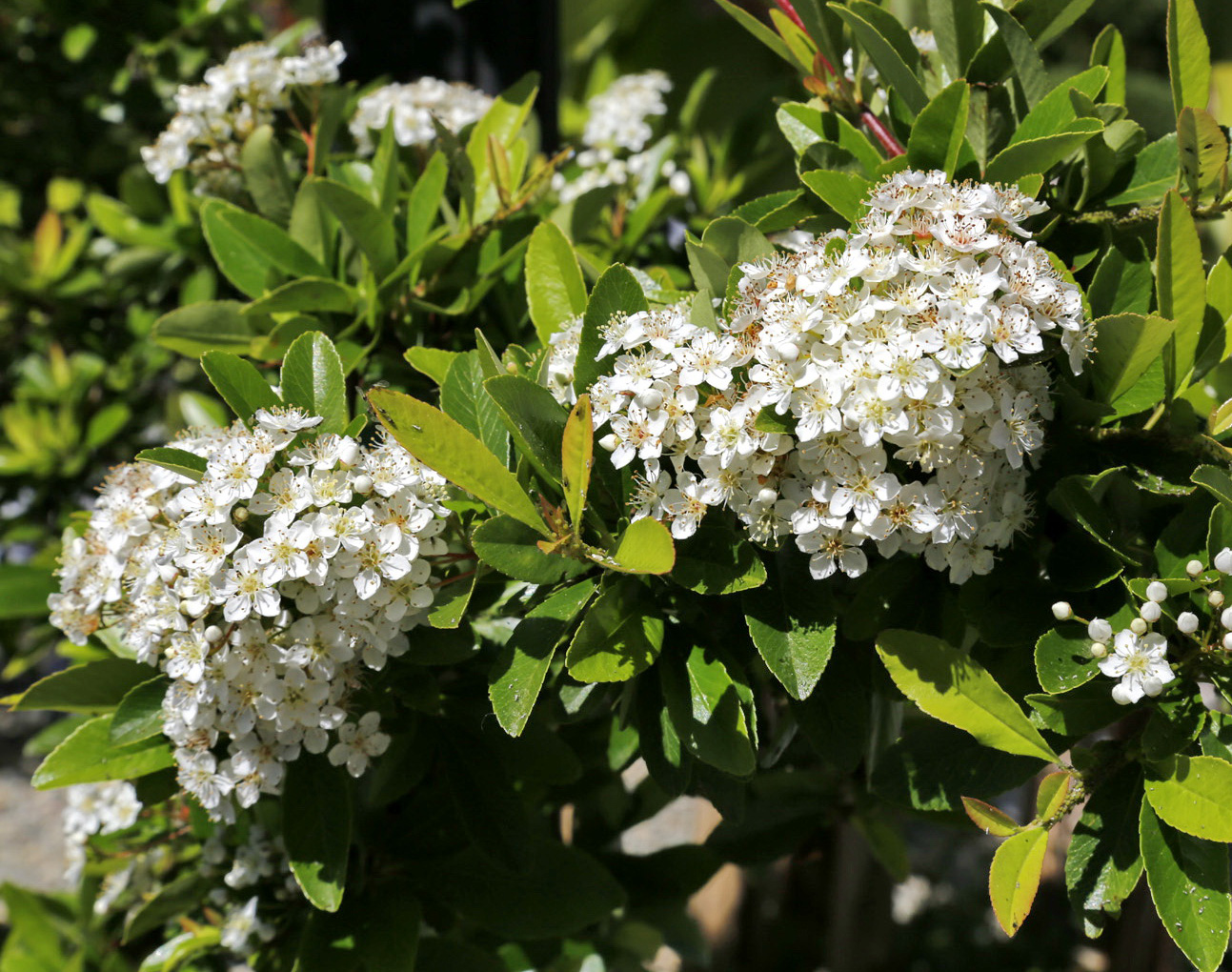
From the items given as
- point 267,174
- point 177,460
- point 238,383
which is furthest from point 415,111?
point 177,460

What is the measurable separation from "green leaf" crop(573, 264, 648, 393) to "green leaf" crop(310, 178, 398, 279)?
0.44m

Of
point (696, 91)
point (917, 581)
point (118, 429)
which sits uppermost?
point (696, 91)

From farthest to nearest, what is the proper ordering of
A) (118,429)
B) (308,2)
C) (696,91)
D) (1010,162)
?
(308,2)
(118,429)
(696,91)
(1010,162)

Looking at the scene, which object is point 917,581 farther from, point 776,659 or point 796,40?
→ point 796,40

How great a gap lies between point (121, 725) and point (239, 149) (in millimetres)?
972

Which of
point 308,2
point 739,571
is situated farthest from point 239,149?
point 308,2

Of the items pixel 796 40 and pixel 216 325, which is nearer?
pixel 796 40

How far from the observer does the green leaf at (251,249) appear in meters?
1.44

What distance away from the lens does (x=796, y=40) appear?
1337 mm

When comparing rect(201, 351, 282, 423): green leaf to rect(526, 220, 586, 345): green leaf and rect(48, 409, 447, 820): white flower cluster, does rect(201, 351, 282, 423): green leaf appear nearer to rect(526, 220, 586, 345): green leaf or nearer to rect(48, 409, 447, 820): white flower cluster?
rect(48, 409, 447, 820): white flower cluster

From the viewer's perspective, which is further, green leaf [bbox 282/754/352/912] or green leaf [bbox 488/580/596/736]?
green leaf [bbox 282/754/352/912]

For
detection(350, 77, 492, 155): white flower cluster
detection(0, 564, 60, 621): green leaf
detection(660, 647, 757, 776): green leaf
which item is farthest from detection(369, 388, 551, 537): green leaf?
detection(0, 564, 60, 621): green leaf

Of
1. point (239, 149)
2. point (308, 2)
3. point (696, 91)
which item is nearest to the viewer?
point (239, 149)

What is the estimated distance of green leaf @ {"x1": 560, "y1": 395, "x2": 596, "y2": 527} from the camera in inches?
37.2
